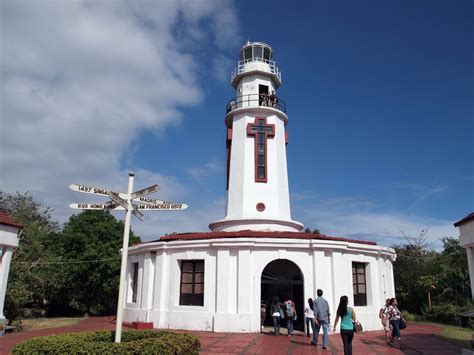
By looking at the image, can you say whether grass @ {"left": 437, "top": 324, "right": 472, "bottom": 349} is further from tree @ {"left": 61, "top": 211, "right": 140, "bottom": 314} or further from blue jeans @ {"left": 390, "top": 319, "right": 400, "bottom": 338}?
tree @ {"left": 61, "top": 211, "right": 140, "bottom": 314}

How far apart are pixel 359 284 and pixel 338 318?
8945 millimetres

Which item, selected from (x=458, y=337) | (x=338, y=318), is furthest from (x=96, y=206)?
(x=458, y=337)

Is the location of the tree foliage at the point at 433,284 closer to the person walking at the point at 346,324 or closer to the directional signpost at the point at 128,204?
the person walking at the point at 346,324

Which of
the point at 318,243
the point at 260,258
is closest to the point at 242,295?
the point at 260,258

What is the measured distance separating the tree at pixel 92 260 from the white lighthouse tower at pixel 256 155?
12.2 m

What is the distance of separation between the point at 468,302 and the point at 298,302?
11.5m

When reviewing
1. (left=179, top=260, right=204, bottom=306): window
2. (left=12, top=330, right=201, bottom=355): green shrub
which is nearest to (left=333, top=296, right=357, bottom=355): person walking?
(left=12, top=330, right=201, bottom=355): green shrub

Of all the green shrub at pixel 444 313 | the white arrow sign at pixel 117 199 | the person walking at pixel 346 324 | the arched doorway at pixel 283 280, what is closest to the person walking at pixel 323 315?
the person walking at pixel 346 324

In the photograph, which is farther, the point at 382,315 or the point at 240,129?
the point at 240,129

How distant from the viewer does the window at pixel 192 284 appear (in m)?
16.6

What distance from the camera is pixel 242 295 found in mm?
15570

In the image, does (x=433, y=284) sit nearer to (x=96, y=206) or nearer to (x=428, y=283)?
(x=428, y=283)

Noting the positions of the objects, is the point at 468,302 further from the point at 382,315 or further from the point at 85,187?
the point at 85,187

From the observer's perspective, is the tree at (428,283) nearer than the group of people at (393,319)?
No
